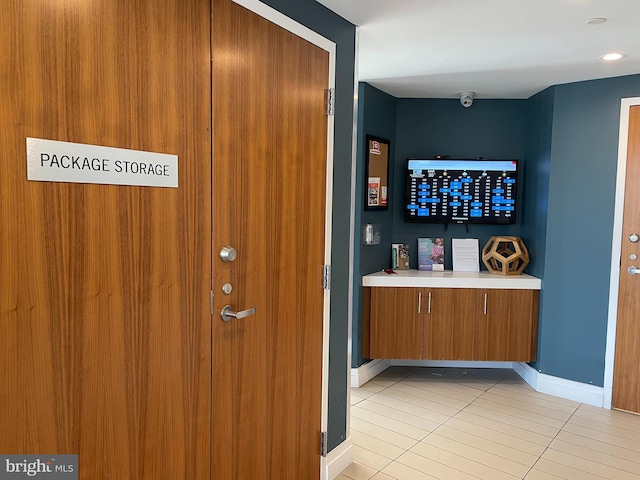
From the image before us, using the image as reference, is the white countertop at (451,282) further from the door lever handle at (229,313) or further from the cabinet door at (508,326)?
the door lever handle at (229,313)

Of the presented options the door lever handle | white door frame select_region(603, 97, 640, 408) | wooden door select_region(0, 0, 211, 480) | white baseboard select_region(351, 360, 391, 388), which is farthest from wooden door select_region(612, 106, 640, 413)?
wooden door select_region(0, 0, 211, 480)

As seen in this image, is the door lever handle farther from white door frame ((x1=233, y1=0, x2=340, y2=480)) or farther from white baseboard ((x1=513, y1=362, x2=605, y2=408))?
white baseboard ((x1=513, y1=362, x2=605, y2=408))

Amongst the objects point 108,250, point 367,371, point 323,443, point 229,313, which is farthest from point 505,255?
point 108,250

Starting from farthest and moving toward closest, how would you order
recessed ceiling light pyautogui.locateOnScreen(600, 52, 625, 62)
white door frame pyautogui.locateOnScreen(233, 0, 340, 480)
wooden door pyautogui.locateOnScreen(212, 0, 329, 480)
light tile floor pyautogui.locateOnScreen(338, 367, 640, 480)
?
recessed ceiling light pyautogui.locateOnScreen(600, 52, 625, 62) < light tile floor pyautogui.locateOnScreen(338, 367, 640, 480) < white door frame pyautogui.locateOnScreen(233, 0, 340, 480) < wooden door pyautogui.locateOnScreen(212, 0, 329, 480)

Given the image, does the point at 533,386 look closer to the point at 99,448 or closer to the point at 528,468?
the point at 528,468

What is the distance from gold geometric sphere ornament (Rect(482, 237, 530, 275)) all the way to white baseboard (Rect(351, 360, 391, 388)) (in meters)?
1.20

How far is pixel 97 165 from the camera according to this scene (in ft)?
4.67

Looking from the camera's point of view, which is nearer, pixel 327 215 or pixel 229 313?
pixel 229 313

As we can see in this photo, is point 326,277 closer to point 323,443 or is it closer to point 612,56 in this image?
point 323,443

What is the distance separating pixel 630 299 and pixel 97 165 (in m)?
3.53

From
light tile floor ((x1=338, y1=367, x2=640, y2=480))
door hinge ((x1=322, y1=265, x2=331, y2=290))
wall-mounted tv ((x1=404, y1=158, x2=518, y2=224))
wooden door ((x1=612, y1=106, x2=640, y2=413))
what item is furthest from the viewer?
wall-mounted tv ((x1=404, y1=158, x2=518, y2=224))

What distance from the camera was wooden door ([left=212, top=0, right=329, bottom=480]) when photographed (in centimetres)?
184

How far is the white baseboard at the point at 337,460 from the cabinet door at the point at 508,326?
1651mm

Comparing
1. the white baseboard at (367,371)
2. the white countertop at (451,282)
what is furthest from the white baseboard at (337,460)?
the white countertop at (451,282)
